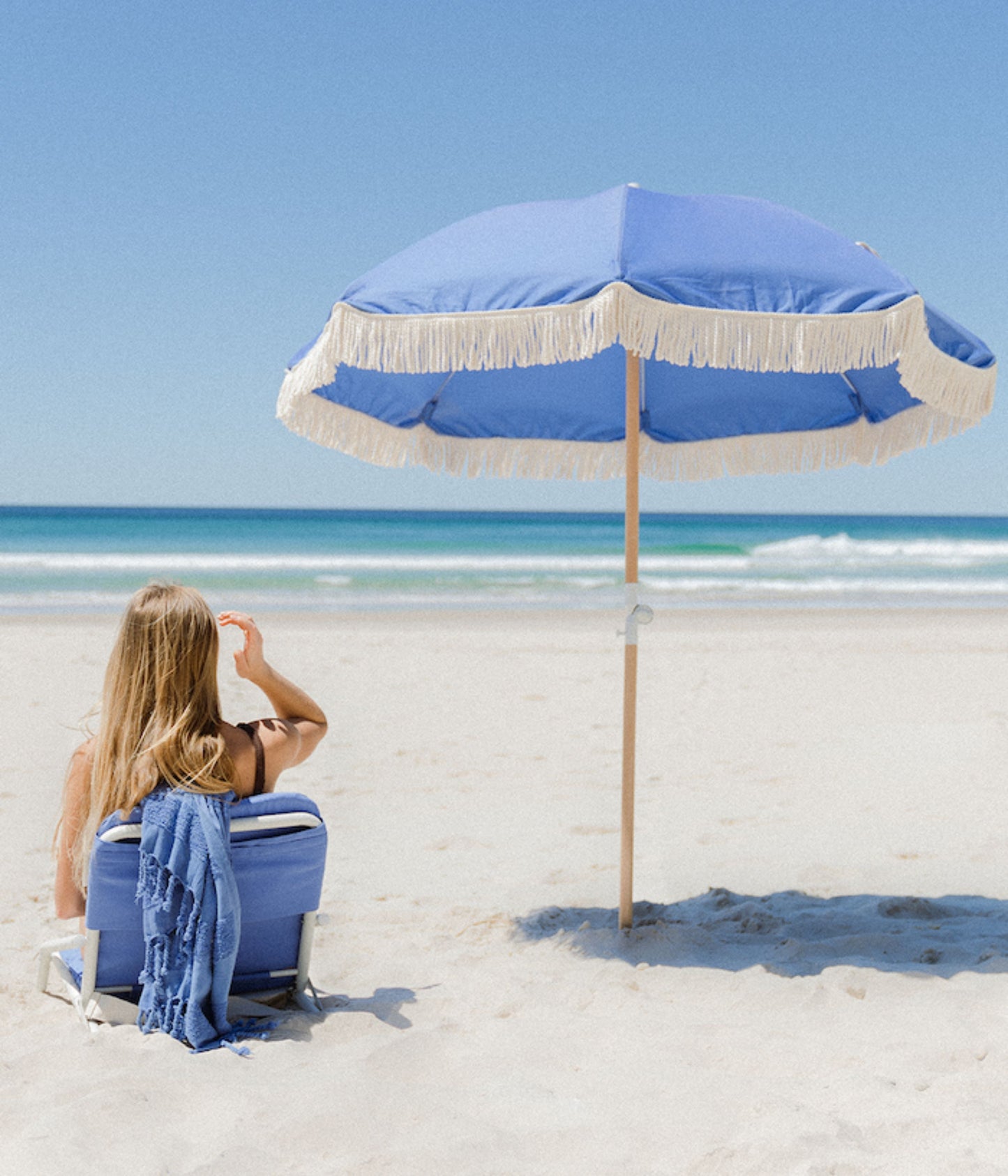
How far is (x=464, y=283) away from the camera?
10.0 ft

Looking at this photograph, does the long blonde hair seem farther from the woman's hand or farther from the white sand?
the white sand

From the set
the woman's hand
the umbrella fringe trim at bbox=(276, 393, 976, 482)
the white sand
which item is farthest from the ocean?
the woman's hand

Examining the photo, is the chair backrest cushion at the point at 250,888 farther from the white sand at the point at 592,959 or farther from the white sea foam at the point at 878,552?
the white sea foam at the point at 878,552

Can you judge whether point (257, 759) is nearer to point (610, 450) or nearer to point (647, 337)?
point (647, 337)

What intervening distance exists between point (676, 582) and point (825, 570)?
23.9 feet

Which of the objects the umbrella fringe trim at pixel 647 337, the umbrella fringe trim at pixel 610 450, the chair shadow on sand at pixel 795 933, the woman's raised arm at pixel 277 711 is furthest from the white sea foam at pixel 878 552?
the woman's raised arm at pixel 277 711

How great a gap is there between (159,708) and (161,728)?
50 mm

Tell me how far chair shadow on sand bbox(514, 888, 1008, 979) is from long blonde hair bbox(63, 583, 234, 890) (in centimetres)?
153

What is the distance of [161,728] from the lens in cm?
272

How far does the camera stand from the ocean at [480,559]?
18844mm

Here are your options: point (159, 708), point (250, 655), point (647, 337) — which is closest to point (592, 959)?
point (250, 655)

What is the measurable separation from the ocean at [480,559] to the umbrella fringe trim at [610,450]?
6.03 feet

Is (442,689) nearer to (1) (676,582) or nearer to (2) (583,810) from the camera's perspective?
(2) (583,810)

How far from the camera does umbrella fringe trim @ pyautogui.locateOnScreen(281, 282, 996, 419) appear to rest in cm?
285
